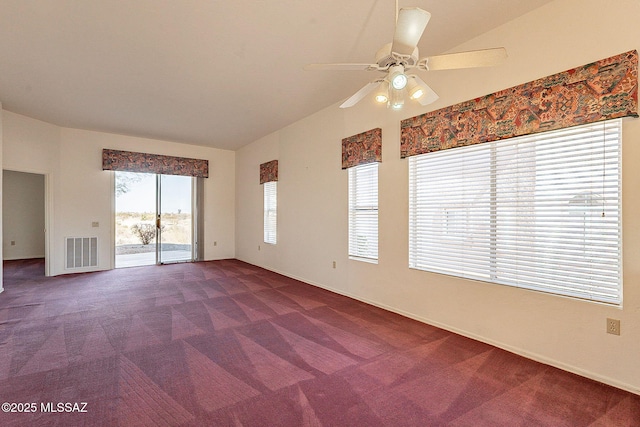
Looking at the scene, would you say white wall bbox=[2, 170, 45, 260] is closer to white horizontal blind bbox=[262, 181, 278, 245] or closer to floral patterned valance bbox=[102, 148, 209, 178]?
floral patterned valance bbox=[102, 148, 209, 178]

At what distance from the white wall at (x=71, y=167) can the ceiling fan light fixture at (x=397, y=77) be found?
6.62 m

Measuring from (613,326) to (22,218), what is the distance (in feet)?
37.5

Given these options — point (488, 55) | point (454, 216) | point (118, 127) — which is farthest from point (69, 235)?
point (488, 55)

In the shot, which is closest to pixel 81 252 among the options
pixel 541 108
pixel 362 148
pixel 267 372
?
pixel 267 372

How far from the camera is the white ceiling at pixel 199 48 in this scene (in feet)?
8.00

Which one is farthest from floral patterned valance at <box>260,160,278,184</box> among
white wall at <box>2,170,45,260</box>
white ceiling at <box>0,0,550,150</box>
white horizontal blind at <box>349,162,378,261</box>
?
white wall at <box>2,170,45,260</box>

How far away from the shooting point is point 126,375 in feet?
7.39

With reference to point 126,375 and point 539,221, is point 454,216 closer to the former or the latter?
point 539,221

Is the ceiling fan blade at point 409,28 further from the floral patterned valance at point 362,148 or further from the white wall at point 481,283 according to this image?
the floral patterned valance at point 362,148

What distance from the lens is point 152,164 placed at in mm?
6703

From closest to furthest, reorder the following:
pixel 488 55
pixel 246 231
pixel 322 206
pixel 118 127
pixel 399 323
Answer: pixel 488 55
pixel 399 323
pixel 322 206
pixel 118 127
pixel 246 231

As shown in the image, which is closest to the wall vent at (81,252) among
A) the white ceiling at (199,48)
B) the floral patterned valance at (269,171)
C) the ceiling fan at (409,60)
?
the white ceiling at (199,48)

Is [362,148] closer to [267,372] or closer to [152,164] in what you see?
[267,372]

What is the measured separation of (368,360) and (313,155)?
3.47 m
